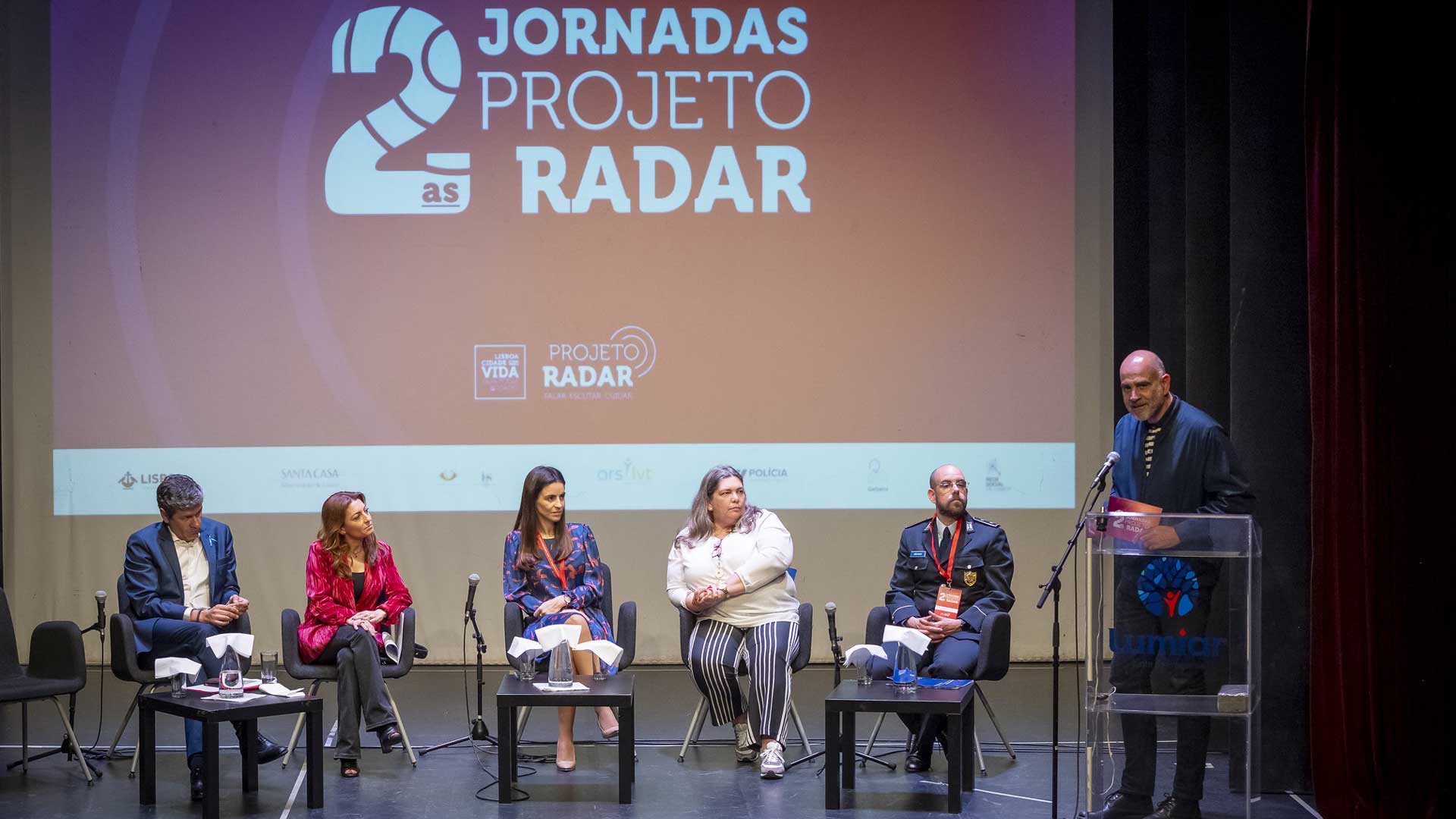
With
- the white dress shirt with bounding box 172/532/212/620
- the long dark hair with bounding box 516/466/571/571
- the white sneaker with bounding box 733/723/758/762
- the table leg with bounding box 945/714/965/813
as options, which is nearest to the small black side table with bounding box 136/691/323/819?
the white dress shirt with bounding box 172/532/212/620

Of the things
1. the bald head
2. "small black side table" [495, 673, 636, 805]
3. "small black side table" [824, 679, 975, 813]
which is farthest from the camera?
"small black side table" [495, 673, 636, 805]

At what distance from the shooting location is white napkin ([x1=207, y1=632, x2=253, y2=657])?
4.73 metres

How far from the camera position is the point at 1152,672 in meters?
3.78

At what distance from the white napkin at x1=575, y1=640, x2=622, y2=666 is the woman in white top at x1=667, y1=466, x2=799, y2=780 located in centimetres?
32

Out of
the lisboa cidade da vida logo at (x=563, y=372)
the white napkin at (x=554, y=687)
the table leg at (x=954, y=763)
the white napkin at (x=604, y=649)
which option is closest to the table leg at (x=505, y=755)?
the white napkin at (x=554, y=687)

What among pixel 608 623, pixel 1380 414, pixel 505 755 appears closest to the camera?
pixel 1380 414

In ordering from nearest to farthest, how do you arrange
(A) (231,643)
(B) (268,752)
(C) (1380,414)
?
(C) (1380,414) → (A) (231,643) → (B) (268,752)

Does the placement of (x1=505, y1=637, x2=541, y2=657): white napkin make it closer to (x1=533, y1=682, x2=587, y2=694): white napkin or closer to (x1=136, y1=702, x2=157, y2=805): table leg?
(x1=533, y1=682, x2=587, y2=694): white napkin

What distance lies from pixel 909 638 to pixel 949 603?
1.44ft

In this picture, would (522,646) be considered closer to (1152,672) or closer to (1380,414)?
(1152,672)

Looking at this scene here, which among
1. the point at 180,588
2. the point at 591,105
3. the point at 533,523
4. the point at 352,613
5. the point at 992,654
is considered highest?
the point at 591,105

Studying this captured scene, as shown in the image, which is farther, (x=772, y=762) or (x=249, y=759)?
(x=772, y=762)

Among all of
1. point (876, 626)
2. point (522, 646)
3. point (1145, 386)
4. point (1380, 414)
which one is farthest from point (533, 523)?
point (1380, 414)

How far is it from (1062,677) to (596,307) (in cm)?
299
